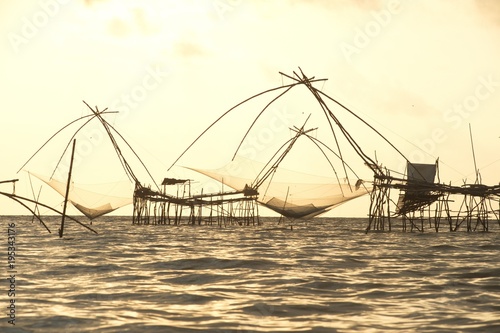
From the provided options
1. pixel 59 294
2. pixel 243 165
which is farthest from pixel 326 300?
pixel 243 165

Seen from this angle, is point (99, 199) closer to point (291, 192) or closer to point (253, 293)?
point (291, 192)

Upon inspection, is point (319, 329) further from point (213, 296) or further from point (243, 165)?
point (243, 165)

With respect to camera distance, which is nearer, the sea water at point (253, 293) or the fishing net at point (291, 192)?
the sea water at point (253, 293)

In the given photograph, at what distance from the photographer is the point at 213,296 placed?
938 cm

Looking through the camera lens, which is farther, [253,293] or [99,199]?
[99,199]

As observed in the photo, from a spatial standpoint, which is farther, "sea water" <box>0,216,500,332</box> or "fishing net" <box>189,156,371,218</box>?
"fishing net" <box>189,156,371,218</box>

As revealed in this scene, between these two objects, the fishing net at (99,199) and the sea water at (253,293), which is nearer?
the sea water at (253,293)

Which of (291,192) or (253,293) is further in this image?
(291,192)

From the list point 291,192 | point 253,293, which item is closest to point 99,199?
point 291,192

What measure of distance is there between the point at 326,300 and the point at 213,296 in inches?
54.3

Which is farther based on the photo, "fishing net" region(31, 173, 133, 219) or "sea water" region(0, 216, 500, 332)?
"fishing net" region(31, 173, 133, 219)

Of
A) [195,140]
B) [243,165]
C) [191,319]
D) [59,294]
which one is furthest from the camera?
[243,165]

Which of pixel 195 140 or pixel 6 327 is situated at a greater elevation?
pixel 195 140

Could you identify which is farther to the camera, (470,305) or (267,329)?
(470,305)
